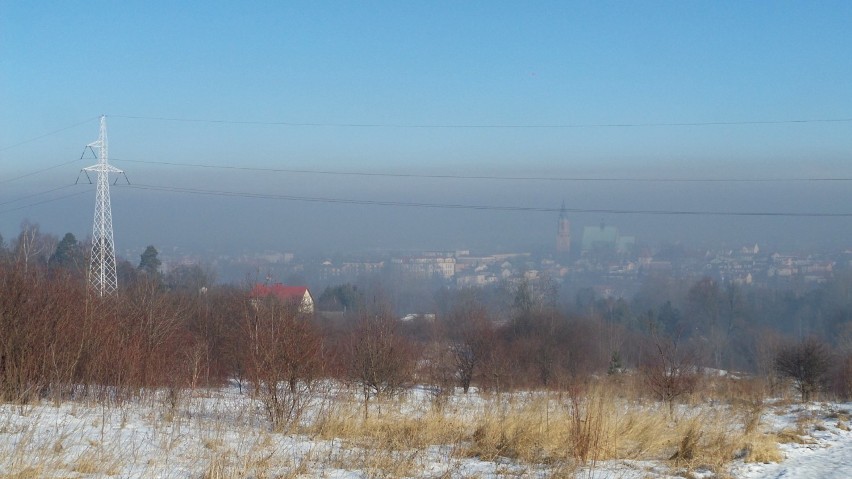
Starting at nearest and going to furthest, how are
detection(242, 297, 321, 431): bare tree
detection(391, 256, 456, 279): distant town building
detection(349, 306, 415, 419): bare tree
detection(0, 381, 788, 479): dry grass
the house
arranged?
1. detection(0, 381, 788, 479): dry grass
2. detection(242, 297, 321, 431): bare tree
3. the house
4. detection(349, 306, 415, 419): bare tree
5. detection(391, 256, 456, 279): distant town building

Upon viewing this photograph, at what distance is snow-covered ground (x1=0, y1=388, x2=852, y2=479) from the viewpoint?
21.5ft

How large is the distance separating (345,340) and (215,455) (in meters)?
18.6

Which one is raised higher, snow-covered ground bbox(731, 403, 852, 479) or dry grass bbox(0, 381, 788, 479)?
dry grass bbox(0, 381, 788, 479)

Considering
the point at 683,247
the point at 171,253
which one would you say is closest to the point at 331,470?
the point at 171,253

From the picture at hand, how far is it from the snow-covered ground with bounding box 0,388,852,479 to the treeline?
844 mm

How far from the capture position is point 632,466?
8.49 metres

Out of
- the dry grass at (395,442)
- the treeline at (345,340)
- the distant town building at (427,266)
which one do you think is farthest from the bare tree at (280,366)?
the distant town building at (427,266)

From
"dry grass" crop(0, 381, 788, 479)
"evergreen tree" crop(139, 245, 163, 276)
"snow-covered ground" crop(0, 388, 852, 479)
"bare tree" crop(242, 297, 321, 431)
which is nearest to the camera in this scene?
"snow-covered ground" crop(0, 388, 852, 479)

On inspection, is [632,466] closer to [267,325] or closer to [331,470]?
[331,470]

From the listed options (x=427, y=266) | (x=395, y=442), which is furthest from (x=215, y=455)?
(x=427, y=266)

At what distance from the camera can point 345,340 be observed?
84.2ft

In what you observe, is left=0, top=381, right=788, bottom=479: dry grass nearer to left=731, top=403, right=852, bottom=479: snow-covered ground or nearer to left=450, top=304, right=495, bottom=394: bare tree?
left=731, top=403, right=852, bottom=479: snow-covered ground

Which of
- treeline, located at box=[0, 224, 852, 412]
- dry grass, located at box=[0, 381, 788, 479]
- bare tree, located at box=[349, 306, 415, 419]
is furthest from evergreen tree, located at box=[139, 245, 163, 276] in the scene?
dry grass, located at box=[0, 381, 788, 479]

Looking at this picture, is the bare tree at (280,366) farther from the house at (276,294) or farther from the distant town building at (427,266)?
the distant town building at (427,266)
